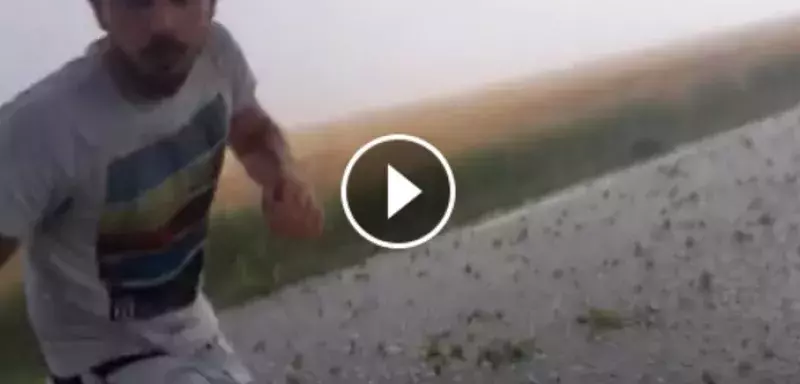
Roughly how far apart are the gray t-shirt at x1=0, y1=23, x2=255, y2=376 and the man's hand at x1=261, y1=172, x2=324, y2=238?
0.05 m

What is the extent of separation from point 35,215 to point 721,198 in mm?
499

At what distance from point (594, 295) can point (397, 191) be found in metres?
0.17

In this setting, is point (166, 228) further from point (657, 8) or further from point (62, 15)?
point (657, 8)

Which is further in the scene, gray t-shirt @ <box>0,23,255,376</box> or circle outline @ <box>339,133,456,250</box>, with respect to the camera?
circle outline @ <box>339,133,456,250</box>

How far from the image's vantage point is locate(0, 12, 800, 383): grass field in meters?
0.72

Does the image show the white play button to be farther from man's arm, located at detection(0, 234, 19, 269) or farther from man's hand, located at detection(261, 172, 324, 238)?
man's arm, located at detection(0, 234, 19, 269)

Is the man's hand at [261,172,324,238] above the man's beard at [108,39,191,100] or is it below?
below

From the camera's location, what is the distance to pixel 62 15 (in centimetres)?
66

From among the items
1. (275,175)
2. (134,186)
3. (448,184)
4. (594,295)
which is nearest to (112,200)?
(134,186)

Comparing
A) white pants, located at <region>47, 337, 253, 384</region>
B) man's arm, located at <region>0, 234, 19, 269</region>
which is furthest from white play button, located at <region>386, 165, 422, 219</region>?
man's arm, located at <region>0, 234, 19, 269</region>

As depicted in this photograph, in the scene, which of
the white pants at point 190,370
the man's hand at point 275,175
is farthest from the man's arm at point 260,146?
the white pants at point 190,370

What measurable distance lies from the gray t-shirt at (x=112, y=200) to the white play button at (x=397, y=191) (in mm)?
116

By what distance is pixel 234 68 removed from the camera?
70 centimetres

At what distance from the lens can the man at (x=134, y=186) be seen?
634 mm
